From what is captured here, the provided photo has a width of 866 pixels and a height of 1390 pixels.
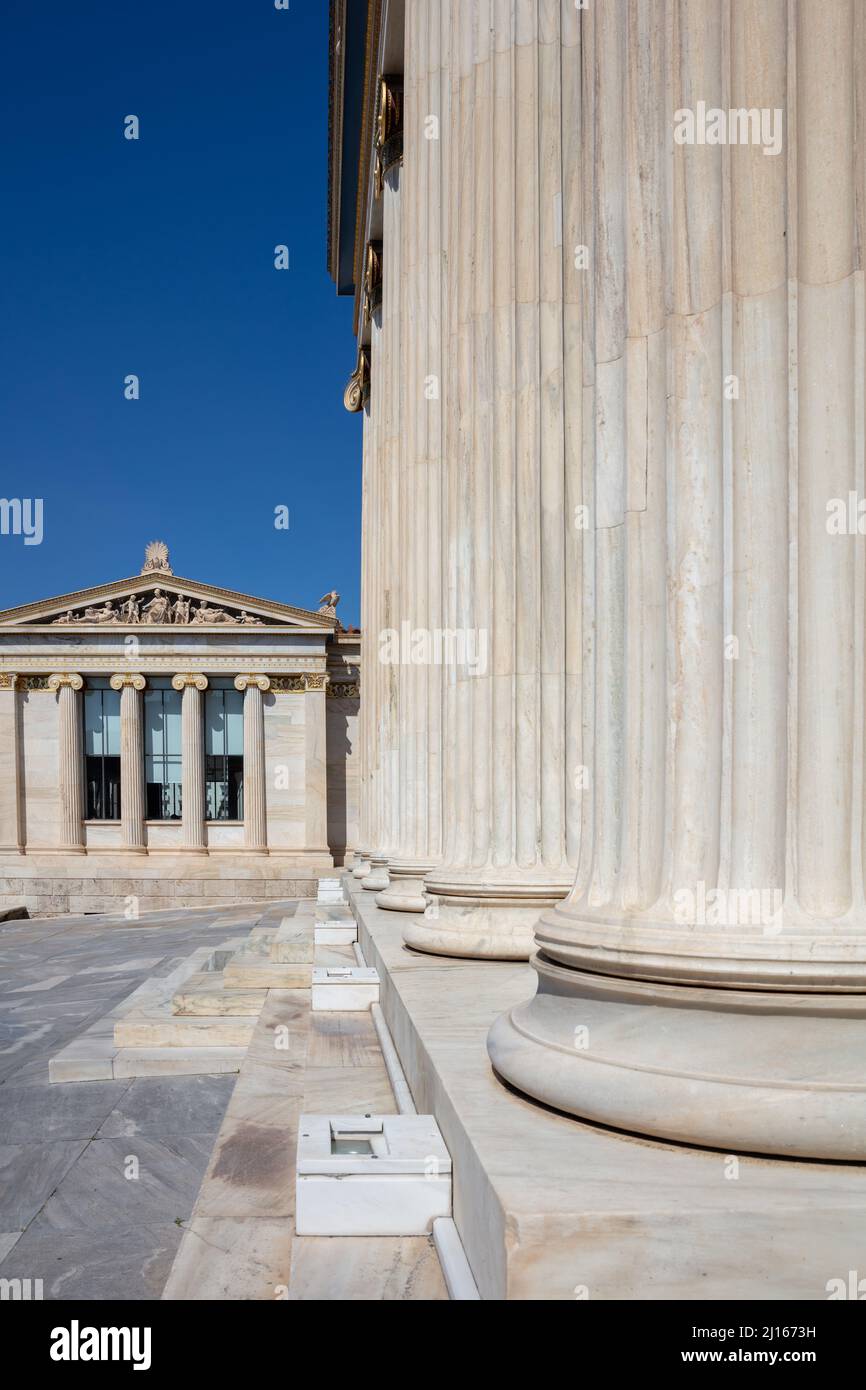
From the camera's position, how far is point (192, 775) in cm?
8238

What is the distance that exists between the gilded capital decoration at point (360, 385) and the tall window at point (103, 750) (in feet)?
134

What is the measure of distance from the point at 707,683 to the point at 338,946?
1959 cm

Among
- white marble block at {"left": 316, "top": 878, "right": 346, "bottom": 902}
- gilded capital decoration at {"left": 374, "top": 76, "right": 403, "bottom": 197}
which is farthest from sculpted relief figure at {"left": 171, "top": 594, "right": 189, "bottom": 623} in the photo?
gilded capital decoration at {"left": 374, "top": 76, "right": 403, "bottom": 197}

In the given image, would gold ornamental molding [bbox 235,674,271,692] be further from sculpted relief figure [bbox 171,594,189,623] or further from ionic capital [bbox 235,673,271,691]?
sculpted relief figure [bbox 171,594,189,623]

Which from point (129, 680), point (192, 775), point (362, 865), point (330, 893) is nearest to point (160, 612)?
point (129, 680)

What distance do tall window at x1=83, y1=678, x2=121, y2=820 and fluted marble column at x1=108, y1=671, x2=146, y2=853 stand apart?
1.41 m

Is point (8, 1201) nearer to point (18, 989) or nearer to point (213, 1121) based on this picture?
point (213, 1121)

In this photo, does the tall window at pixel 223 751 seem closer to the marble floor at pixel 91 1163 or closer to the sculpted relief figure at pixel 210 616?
the sculpted relief figure at pixel 210 616

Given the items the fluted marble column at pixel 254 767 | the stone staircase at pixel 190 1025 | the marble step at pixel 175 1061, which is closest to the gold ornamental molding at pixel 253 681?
the fluted marble column at pixel 254 767

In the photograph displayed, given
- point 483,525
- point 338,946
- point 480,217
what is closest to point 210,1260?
point 483,525

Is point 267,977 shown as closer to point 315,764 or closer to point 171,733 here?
point 315,764

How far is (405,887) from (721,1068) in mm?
16344

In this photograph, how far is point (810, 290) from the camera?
6.77 meters

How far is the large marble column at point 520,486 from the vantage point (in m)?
13.2
